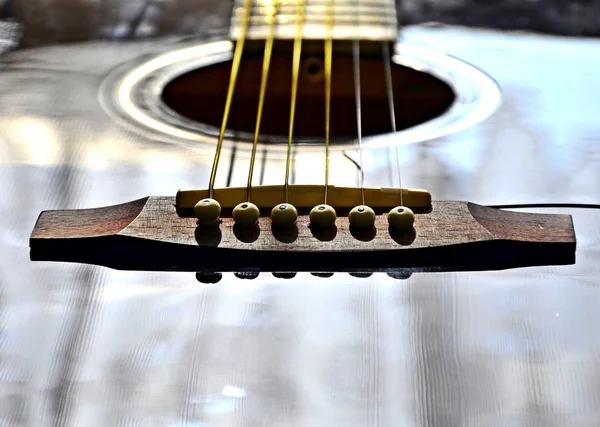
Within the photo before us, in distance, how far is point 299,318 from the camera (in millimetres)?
551

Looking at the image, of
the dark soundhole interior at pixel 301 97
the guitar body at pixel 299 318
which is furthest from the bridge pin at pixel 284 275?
the dark soundhole interior at pixel 301 97

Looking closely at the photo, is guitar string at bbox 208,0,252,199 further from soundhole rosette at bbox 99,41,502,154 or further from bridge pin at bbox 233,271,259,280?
bridge pin at bbox 233,271,259,280

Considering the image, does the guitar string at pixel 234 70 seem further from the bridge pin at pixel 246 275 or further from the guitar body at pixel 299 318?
the bridge pin at pixel 246 275

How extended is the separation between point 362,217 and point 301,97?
→ 0.41 m

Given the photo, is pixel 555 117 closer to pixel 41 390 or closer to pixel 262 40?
pixel 262 40

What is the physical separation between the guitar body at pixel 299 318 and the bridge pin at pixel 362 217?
0.04 m

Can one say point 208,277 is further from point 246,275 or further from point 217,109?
point 217,109

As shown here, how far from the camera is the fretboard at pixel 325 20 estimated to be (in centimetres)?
100

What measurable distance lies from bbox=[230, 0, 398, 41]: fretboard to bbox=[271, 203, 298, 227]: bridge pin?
1.35ft

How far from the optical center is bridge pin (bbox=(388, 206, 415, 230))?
24.0 inches

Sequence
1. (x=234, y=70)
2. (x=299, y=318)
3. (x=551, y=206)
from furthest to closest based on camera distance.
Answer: (x=234, y=70) < (x=551, y=206) < (x=299, y=318)

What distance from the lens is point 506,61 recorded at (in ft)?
3.22

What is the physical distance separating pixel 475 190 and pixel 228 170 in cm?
19

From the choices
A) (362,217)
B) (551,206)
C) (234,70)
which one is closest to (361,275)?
(362,217)
